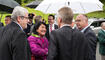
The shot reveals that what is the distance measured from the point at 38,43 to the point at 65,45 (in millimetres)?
1284

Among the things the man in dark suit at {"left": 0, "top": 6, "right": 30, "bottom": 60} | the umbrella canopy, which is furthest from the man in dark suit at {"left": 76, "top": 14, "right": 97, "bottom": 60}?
the umbrella canopy

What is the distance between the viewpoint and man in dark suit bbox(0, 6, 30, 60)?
3.33 m

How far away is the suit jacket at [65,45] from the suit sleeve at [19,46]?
16.7 inches

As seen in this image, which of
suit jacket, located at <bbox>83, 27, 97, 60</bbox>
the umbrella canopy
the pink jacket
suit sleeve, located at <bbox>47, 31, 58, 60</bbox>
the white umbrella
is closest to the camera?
suit sleeve, located at <bbox>47, 31, 58, 60</bbox>

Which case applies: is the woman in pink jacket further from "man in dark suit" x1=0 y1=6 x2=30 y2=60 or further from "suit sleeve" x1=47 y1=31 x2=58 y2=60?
"suit sleeve" x1=47 y1=31 x2=58 y2=60

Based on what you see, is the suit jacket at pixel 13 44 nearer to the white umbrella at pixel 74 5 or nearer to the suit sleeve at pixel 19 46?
the suit sleeve at pixel 19 46

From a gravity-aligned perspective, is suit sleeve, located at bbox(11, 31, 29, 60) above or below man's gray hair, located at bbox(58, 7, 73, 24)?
below

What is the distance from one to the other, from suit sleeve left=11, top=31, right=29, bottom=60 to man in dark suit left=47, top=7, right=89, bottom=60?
417 mm

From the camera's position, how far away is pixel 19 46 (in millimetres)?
3326

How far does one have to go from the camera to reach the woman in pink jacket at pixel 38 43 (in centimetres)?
438

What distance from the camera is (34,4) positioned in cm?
2175

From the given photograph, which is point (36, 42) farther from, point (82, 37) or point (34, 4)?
point (34, 4)

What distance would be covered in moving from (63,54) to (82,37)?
15.8 inches

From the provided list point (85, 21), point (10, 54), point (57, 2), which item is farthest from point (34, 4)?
point (10, 54)
